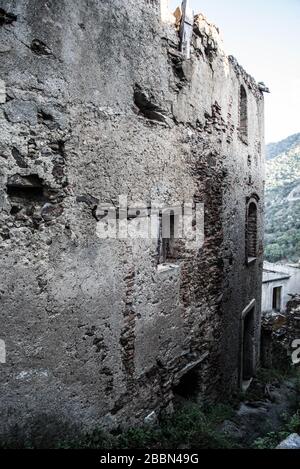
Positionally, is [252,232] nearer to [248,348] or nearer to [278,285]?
[248,348]

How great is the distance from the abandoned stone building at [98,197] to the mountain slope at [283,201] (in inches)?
906

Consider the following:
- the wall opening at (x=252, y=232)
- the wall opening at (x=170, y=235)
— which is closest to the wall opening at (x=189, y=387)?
the wall opening at (x=170, y=235)

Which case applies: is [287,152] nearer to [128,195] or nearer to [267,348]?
[267,348]

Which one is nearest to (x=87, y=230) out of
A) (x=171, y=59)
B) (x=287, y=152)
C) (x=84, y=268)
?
(x=84, y=268)

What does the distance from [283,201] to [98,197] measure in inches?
1585

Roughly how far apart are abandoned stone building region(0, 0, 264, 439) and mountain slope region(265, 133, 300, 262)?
75.5 feet

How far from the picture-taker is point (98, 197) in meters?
3.89

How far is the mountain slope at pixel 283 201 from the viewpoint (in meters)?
27.9

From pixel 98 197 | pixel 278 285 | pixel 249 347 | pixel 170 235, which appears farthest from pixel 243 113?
pixel 278 285

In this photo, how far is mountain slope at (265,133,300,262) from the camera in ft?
91.6

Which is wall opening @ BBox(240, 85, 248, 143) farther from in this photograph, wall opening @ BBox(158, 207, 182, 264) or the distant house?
the distant house

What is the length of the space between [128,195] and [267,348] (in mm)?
7909

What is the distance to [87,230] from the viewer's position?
3789 millimetres
